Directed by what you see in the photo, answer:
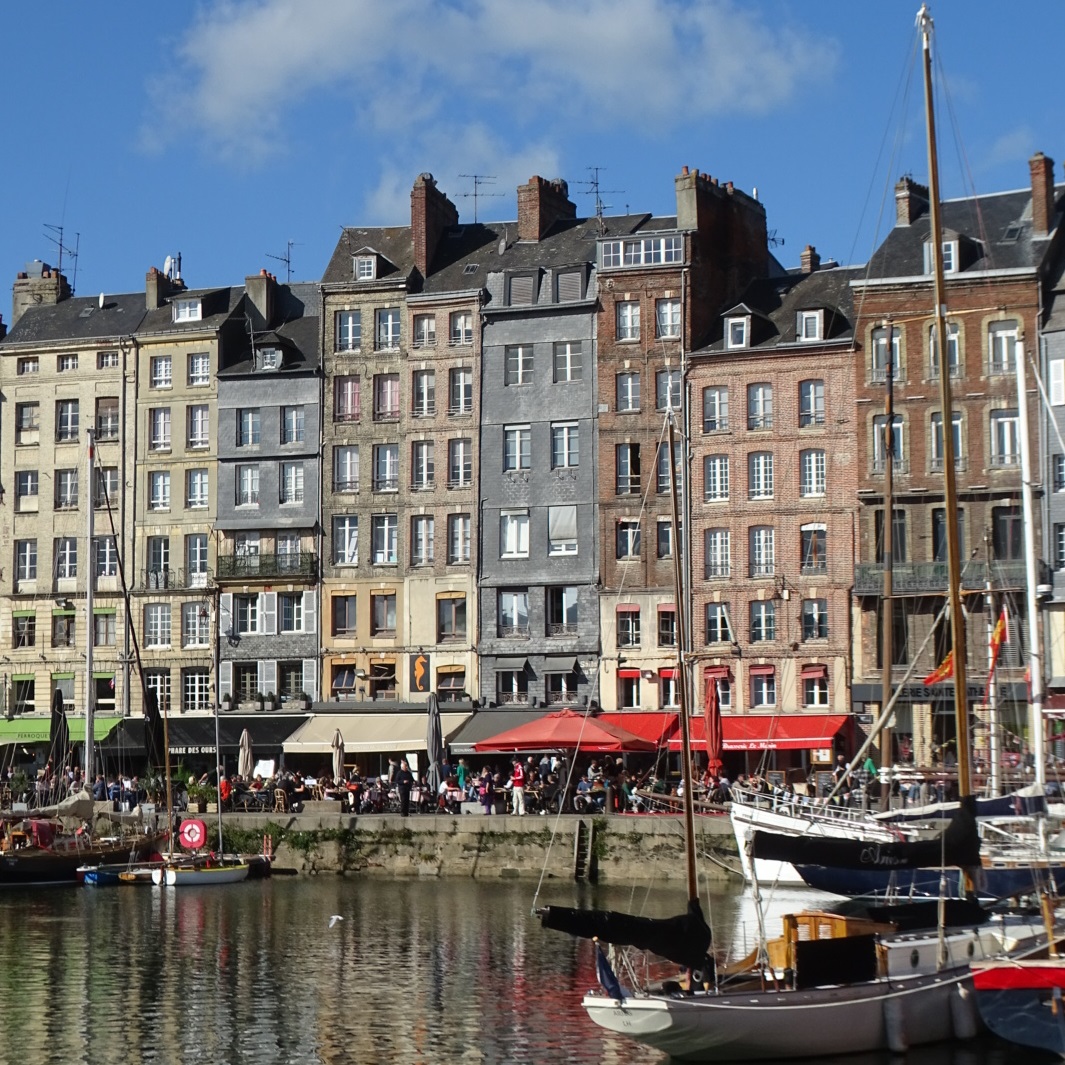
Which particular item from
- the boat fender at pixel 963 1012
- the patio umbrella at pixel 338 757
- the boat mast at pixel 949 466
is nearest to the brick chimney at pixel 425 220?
the patio umbrella at pixel 338 757

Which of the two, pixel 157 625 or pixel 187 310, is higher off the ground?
pixel 187 310

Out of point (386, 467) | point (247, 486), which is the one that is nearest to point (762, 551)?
point (386, 467)

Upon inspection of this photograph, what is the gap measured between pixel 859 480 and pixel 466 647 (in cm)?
1366

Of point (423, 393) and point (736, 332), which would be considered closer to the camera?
point (736, 332)

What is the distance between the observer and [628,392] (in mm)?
62594

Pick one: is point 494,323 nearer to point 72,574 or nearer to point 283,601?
point 283,601

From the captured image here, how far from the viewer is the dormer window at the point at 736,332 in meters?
61.7

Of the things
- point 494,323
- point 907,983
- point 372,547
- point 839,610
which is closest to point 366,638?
point 372,547

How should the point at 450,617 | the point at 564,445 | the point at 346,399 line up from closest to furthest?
the point at 564,445 → the point at 450,617 → the point at 346,399

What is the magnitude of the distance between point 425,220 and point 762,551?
16.7 meters

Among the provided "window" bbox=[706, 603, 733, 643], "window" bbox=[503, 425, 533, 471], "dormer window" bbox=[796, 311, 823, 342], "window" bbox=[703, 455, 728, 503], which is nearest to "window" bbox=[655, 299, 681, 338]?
"dormer window" bbox=[796, 311, 823, 342]

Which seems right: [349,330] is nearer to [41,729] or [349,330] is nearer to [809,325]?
[809,325]

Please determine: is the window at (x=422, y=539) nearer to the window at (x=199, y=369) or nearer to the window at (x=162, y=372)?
the window at (x=199, y=369)

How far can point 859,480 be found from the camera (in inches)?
2339
